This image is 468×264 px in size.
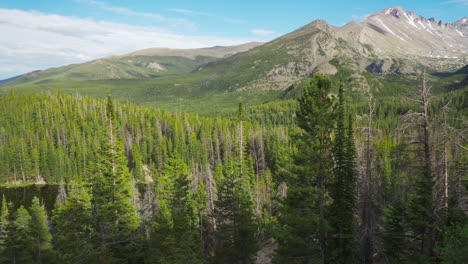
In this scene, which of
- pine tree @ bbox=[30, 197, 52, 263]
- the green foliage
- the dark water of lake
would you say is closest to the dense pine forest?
the green foliage

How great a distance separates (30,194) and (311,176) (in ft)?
343

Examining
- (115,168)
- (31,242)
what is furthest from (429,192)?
(31,242)

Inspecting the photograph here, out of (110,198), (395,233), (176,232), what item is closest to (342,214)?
(395,233)

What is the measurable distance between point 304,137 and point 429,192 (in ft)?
25.8

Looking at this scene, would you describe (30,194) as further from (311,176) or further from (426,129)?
(426,129)

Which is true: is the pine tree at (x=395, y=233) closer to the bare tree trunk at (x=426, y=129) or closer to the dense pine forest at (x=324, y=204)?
the dense pine forest at (x=324, y=204)

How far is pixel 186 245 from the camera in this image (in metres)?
22.2

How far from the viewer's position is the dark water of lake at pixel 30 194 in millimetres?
86550

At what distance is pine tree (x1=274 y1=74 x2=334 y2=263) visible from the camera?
794 inches

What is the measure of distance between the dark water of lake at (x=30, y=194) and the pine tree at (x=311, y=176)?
79890 millimetres

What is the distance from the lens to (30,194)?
319 feet

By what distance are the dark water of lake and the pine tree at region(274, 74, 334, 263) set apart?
262 feet

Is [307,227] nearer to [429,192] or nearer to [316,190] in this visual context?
[316,190]

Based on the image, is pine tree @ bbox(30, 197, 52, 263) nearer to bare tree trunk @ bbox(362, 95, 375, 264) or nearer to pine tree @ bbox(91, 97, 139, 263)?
pine tree @ bbox(91, 97, 139, 263)
